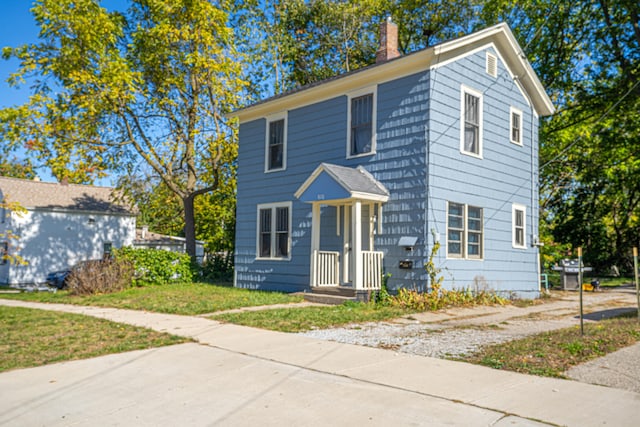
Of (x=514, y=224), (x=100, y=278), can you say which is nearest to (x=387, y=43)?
(x=514, y=224)

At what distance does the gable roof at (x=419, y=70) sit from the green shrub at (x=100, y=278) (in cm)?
626

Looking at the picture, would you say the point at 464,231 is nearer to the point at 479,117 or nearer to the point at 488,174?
the point at 488,174

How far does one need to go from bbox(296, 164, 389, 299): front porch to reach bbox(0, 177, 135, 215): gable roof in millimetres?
15658

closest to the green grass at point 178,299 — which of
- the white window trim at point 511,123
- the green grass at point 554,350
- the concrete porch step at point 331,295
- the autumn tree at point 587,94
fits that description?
the concrete porch step at point 331,295

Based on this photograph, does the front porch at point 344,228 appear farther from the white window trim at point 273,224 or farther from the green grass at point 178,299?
the white window trim at point 273,224

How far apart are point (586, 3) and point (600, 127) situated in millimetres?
4955

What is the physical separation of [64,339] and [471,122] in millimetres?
10828

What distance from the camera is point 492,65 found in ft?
50.3

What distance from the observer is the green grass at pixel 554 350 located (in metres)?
6.34

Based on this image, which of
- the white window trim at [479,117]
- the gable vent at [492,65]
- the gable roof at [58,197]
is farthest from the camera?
the gable roof at [58,197]

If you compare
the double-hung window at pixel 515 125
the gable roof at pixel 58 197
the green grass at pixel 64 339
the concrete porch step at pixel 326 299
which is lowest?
the green grass at pixel 64 339

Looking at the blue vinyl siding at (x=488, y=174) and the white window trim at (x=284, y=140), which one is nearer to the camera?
the blue vinyl siding at (x=488, y=174)

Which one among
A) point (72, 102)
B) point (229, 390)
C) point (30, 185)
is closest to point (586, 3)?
point (72, 102)

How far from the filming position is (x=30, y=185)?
29453mm
